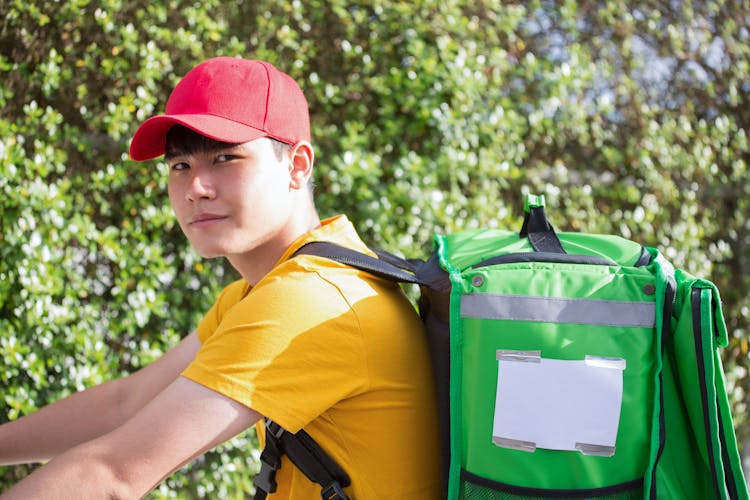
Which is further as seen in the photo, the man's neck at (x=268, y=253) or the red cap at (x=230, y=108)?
the man's neck at (x=268, y=253)

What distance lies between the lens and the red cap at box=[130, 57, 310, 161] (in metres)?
1.70

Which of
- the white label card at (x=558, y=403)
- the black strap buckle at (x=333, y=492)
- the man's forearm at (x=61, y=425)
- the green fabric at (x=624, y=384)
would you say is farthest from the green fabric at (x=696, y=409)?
the man's forearm at (x=61, y=425)

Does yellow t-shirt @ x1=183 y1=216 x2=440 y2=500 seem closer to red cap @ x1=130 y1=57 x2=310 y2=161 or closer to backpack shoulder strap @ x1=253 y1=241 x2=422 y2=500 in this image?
backpack shoulder strap @ x1=253 y1=241 x2=422 y2=500

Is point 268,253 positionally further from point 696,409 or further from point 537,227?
point 696,409

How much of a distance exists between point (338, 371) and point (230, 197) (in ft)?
1.60

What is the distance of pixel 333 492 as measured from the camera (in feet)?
4.99

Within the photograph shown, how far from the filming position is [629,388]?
1.40 m

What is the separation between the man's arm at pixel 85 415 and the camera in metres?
1.92

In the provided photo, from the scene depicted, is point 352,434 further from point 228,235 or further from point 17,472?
point 17,472

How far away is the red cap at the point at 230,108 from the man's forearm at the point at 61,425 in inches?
26.6

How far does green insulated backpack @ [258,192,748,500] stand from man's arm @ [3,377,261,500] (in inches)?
17.2

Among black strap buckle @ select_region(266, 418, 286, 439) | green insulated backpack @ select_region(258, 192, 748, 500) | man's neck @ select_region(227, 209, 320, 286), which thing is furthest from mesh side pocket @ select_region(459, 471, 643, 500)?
man's neck @ select_region(227, 209, 320, 286)

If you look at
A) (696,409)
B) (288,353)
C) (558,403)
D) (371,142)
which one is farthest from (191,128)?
(371,142)

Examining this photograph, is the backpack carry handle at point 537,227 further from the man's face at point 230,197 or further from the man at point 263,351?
the man's face at point 230,197
